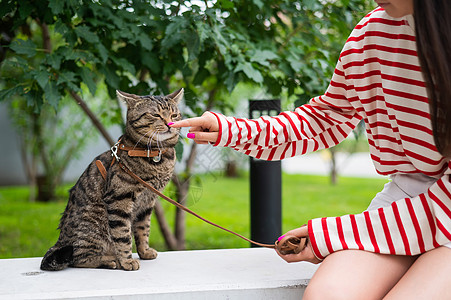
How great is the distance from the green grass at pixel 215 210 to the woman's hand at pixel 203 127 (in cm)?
105

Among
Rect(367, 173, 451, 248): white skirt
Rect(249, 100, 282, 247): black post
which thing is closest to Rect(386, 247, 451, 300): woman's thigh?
A: Rect(367, 173, 451, 248): white skirt

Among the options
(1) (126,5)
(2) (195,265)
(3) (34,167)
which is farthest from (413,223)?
(3) (34,167)

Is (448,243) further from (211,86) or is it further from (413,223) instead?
(211,86)

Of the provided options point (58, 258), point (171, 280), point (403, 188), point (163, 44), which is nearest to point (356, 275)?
point (403, 188)

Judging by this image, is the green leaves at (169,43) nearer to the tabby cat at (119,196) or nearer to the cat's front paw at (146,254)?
the tabby cat at (119,196)

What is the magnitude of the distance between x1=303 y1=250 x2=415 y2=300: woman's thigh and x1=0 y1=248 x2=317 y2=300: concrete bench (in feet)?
0.80

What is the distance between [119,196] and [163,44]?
82cm

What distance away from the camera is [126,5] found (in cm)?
224

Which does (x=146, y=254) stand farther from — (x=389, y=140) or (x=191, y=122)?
(x=389, y=140)

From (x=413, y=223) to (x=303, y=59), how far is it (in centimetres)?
148

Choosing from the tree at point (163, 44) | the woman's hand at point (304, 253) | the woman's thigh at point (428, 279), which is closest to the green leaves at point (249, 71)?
the tree at point (163, 44)

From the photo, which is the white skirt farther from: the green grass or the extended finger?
→ the green grass

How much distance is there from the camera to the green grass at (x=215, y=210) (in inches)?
153

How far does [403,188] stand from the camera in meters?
1.28
